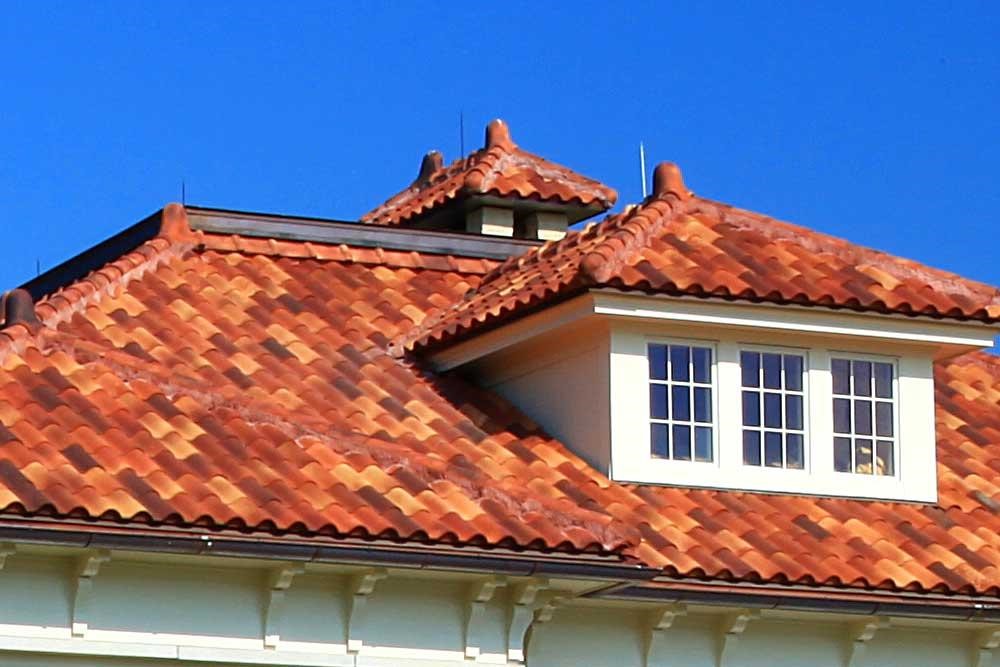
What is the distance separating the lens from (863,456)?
70.2 ft

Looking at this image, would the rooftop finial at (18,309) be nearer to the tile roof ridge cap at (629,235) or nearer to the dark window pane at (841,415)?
the tile roof ridge cap at (629,235)

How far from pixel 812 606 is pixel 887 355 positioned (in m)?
3.33

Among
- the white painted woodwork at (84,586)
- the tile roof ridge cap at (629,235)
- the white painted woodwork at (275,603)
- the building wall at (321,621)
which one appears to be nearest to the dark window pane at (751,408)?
the tile roof ridge cap at (629,235)

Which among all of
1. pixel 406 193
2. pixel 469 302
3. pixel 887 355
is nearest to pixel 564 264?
pixel 469 302

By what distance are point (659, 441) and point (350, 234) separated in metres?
4.67

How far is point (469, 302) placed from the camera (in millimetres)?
22719

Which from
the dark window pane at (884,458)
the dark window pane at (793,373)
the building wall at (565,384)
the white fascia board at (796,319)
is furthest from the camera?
the dark window pane at (884,458)

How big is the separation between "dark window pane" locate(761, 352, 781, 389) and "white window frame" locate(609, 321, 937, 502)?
0.08 meters

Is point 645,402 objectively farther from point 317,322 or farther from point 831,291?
point 317,322

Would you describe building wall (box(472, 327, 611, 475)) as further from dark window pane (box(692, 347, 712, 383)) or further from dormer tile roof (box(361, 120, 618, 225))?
dormer tile roof (box(361, 120, 618, 225))

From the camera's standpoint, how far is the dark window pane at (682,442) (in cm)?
2067

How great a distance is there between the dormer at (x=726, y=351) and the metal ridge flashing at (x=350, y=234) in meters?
1.95

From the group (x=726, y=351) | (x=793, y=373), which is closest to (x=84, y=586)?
(x=726, y=351)

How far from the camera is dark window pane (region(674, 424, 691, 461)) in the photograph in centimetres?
2067
